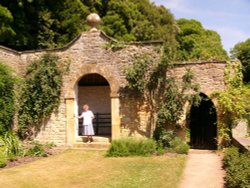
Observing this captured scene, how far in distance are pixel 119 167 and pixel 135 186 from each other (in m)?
2.29

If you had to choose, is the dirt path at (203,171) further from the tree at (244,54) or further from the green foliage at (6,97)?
the tree at (244,54)

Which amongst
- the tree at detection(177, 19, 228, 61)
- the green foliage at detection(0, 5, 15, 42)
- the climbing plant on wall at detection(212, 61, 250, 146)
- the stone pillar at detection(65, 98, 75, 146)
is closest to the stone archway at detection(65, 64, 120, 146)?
the stone pillar at detection(65, 98, 75, 146)

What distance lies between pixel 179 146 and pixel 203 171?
9.30 feet

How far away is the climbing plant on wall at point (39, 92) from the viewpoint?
49.9 feet

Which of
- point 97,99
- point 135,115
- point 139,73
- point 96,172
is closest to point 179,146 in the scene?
point 135,115

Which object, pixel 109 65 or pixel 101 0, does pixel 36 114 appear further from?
pixel 101 0

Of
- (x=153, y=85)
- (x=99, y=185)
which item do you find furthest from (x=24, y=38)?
(x=99, y=185)

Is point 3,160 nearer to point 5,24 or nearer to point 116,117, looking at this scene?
point 116,117

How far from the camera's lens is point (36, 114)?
15.4m

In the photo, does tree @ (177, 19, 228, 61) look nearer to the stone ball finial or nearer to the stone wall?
the stone ball finial

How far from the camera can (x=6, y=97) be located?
47.0 ft

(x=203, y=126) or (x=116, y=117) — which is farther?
(x=203, y=126)

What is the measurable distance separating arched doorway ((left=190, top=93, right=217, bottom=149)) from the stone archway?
346 cm

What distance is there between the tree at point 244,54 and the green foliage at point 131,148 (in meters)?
18.1
